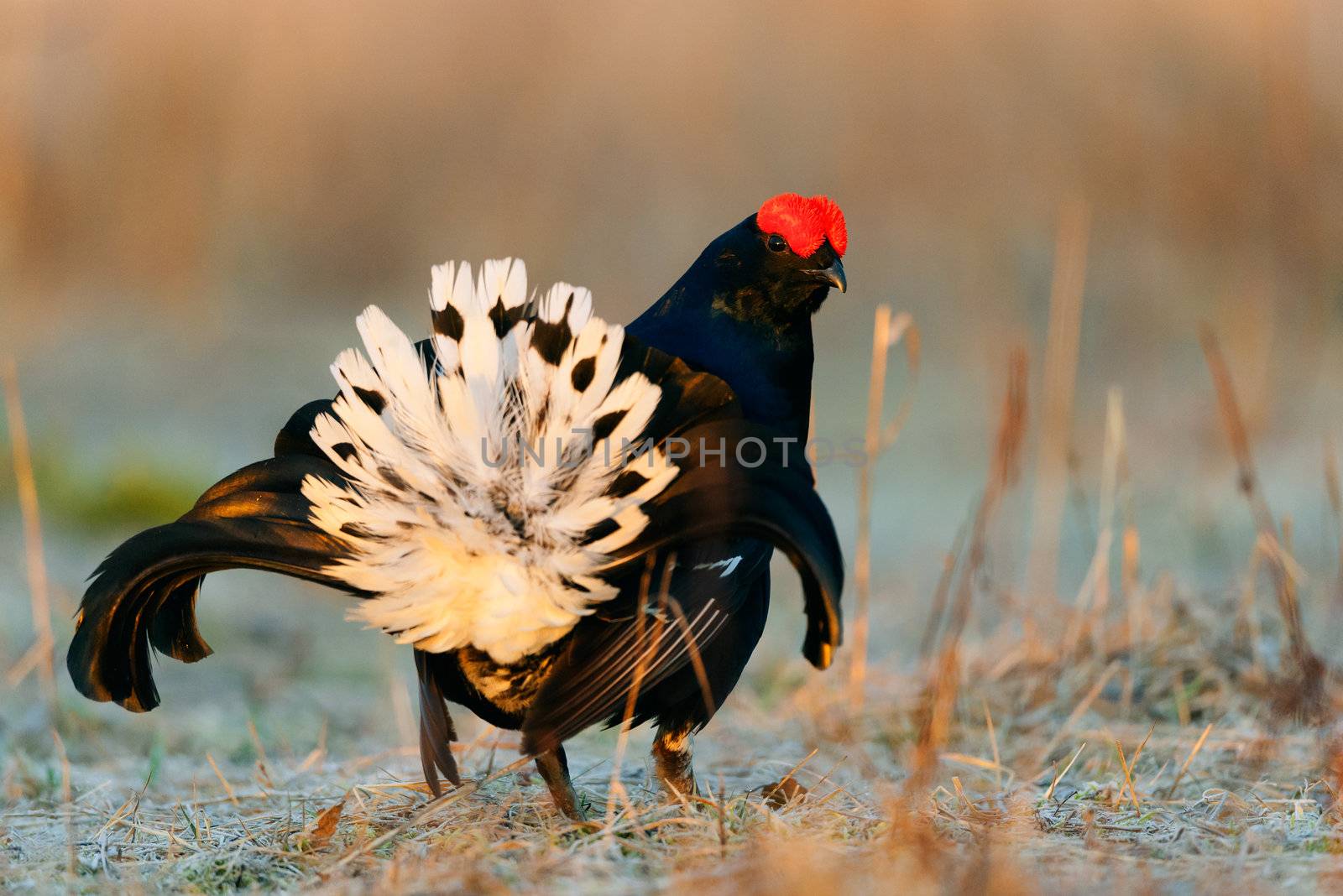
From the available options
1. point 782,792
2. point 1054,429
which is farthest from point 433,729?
point 1054,429

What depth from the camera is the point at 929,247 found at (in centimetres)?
959

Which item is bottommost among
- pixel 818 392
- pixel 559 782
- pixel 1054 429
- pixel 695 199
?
pixel 559 782

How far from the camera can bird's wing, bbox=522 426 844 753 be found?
2.00 m

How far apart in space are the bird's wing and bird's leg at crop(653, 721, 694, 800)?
0.83 feet

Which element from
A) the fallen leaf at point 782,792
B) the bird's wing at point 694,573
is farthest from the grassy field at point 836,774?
the bird's wing at point 694,573

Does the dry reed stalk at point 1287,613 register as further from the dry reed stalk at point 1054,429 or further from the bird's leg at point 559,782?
the bird's leg at point 559,782

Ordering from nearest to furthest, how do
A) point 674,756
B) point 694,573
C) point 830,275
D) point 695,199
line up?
point 694,573
point 674,756
point 830,275
point 695,199

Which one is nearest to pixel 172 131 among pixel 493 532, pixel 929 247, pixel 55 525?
pixel 55 525

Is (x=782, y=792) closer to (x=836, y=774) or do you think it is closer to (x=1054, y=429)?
(x=836, y=774)

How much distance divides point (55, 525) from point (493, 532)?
4.25 m

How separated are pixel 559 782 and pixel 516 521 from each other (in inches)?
22.5

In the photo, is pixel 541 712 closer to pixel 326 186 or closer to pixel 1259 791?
pixel 1259 791

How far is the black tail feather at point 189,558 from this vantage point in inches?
84.7

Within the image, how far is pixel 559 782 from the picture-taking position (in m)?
2.37
